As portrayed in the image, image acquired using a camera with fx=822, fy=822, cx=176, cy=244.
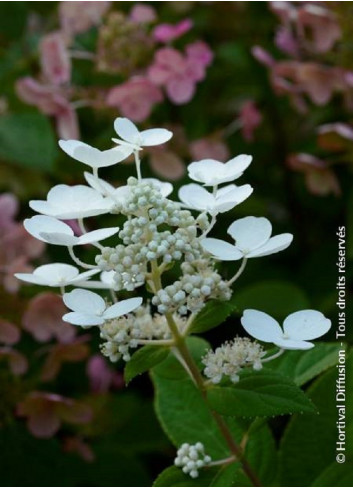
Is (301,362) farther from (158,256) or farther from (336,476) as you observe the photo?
(158,256)

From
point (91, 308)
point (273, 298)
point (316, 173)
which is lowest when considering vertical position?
point (273, 298)

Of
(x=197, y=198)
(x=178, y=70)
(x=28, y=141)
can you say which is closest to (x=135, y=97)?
(x=178, y=70)

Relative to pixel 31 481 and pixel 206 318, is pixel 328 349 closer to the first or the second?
pixel 206 318

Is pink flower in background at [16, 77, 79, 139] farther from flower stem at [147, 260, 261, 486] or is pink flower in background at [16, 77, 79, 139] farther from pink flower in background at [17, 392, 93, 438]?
flower stem at [147, 260, 261, 486]

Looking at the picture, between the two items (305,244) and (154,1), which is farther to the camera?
(154,1)

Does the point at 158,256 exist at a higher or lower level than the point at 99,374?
higher

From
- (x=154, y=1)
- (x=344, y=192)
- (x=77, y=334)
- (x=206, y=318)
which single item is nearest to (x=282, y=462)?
(x=206, y=318)
